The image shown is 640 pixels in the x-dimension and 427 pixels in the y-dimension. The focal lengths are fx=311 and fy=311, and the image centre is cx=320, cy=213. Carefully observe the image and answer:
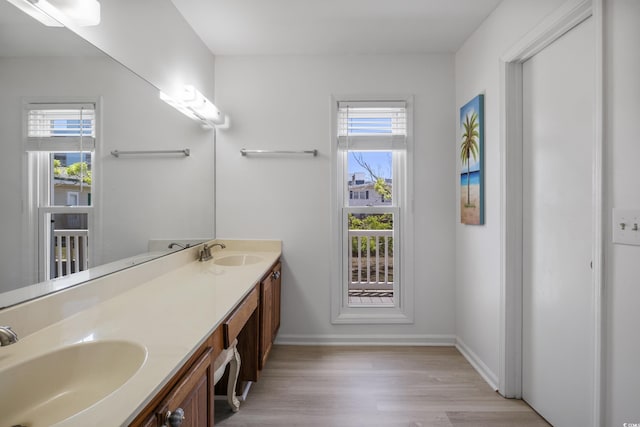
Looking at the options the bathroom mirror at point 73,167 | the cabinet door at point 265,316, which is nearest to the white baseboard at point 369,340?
→ the cabinet door at point 265,316

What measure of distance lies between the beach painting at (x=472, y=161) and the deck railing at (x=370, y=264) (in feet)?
3.03

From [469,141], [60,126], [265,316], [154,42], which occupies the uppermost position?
[154,42]

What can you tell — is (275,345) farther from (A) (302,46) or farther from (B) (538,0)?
(B) (538,0)

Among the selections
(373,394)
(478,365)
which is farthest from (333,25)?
(478,365)

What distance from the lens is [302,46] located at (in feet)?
8.46

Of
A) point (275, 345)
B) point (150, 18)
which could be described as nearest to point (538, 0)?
point (150, 18)

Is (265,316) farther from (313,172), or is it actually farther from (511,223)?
(511,223)

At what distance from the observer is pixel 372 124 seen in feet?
9.07

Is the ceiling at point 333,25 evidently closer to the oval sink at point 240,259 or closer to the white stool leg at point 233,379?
the oval sink at point 240,259

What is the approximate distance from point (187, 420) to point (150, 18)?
2.06 metres

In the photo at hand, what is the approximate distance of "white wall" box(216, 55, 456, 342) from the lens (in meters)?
2.70

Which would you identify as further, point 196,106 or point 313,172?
point 313,172

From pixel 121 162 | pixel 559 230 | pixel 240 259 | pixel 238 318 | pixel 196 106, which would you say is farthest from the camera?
pixel 240 259

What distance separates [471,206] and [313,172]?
1.30 metres
